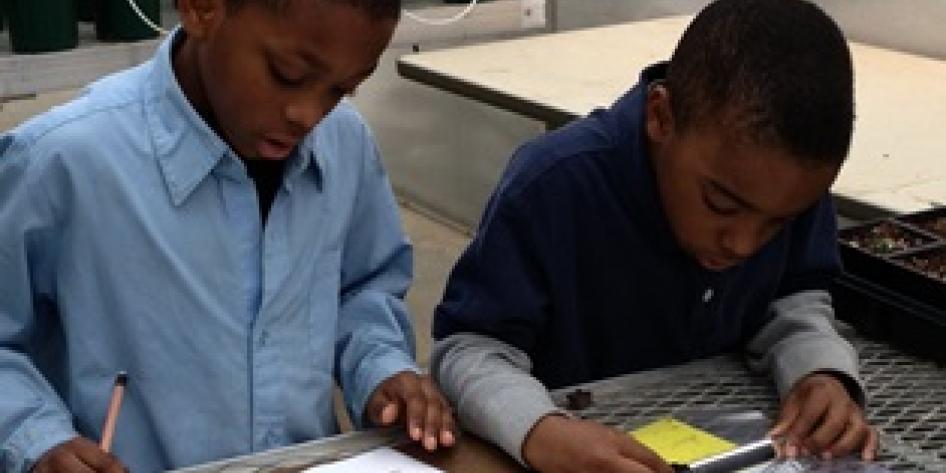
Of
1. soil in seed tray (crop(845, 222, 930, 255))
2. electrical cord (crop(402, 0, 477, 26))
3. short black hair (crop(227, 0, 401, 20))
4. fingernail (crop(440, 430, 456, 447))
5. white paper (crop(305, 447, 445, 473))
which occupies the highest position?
short black hair (crop(227, 0, 401, 20))

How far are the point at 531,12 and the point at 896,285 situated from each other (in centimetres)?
193

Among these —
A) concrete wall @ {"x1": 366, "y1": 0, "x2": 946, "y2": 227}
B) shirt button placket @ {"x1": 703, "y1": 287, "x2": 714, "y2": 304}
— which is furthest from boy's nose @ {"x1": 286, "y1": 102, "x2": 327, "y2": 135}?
concrete wall @ {"x1": 366, "y1": 0, "x2": 946, "y2": 227}

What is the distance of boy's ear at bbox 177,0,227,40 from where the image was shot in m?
1.29

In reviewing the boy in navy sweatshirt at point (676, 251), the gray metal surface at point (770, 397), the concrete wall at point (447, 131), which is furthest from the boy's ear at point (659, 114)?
the concrete wall at point (447, 131)

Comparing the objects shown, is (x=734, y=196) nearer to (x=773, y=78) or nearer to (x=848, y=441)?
(x=773, y=78)

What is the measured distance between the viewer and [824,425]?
4.37ft

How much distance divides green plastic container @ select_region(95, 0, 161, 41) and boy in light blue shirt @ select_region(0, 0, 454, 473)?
1419 mm

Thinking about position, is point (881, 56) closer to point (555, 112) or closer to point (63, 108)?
point (555, 112)

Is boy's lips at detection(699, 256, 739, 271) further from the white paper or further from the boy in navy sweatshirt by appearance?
the white paper

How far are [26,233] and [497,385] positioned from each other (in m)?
0.45

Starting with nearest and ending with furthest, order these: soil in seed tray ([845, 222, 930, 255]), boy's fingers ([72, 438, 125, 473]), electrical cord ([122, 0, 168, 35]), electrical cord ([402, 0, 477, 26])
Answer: boy's fingers ([72, 438, 125, 473]), soil in seed tray ([845, 222, 930, 255]), electrical cord ([122, 0, 168, 35]), electrical cord ([402, 0, 477, 26])

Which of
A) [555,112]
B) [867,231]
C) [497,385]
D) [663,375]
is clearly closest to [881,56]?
[555,112]

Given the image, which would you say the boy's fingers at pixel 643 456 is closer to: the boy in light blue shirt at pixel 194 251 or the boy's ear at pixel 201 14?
the boy in light blue shirt at pixel 194 251

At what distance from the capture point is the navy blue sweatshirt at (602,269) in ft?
4.73
